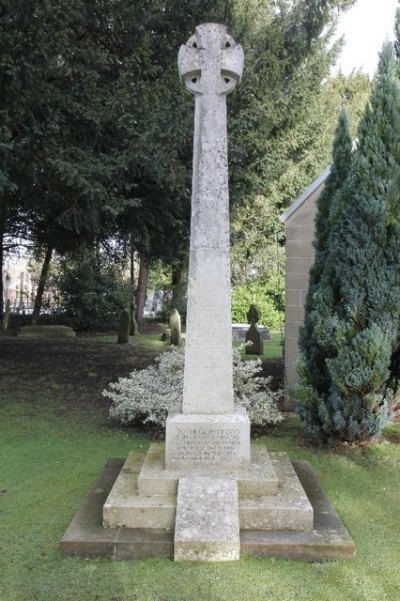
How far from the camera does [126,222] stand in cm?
1195

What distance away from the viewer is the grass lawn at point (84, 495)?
365cm

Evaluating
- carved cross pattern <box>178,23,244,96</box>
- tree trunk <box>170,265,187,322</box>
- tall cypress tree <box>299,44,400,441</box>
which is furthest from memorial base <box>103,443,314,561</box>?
tree trunk <box>170,265,187,322</box>

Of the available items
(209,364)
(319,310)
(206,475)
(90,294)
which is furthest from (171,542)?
(90,294)

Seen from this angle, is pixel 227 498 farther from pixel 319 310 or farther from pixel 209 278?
pixel 319 310

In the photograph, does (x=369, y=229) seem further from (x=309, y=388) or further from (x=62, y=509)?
(x=62, y=509)

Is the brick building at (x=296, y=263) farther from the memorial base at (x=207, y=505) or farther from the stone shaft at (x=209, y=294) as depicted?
the stone shaft at (x=209, y=294)

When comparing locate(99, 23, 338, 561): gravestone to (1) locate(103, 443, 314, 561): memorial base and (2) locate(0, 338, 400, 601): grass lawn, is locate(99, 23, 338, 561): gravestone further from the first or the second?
(2) locate(0, 338, 400, 601): grass lawn

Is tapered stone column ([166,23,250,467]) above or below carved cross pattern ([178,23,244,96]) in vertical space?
below

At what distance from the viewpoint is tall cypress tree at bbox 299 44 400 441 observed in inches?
255

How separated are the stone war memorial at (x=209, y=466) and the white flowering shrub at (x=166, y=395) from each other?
272 cm

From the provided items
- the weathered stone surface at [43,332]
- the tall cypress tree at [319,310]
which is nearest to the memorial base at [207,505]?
the tall cypress tree at [319,310]

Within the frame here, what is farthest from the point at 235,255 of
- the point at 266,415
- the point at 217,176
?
the point at 217,176

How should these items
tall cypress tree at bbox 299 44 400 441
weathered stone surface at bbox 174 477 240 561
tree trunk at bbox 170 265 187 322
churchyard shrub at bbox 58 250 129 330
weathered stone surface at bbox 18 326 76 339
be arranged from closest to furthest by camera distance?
weathered stone surface at bbox 174 477 240 561 < tall cypress tree at bbox 299 44 400 441 < weathered stone surface at bbox 18 326 76 339 < churchyard shrub at bbox 58 250 129 330 < tree trunk at bbox 170 265 187 322

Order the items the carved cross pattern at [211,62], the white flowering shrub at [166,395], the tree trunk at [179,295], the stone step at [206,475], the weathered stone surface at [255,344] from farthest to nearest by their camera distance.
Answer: the tree trunk at [179,295] < the weathered stone surface at [255,344] < the white flowering shrub at [166,395] < the carved cross pattern at [211,62] < the stone step at [206,475]
